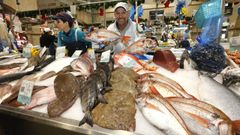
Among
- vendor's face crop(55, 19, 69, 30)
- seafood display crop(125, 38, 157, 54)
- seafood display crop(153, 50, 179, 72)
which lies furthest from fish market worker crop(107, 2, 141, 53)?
seafood display crop(153, 50, 179, 72)

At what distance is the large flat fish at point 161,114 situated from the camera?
0.91m

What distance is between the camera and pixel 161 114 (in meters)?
0.98

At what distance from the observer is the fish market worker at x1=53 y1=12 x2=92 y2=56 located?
10.7ft

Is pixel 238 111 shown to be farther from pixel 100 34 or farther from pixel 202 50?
pixel 100 34

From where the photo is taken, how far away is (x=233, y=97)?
1123 millimetres

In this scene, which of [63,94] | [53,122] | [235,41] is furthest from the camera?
[235,41]

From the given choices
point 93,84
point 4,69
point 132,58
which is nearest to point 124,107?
point 93,84

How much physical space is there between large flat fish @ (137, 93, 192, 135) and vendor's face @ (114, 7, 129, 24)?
87.3 inches

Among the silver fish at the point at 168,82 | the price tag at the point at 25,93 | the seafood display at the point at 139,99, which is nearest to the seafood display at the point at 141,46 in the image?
the seafood display at the point at 139,99

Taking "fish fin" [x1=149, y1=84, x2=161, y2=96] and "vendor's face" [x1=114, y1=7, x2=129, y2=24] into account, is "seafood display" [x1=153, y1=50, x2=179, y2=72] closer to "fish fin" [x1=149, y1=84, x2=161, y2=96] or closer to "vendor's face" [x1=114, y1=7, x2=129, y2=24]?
"fish fin" [x1=149, y1=84, x2=161, y2=96]

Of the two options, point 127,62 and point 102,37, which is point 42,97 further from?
point 102,37

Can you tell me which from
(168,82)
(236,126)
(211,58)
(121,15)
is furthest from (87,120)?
(121,15)

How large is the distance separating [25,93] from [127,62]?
0.99m

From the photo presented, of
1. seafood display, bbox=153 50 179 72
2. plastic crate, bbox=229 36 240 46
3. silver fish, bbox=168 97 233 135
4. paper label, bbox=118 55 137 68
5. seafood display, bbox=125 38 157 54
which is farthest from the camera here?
plastic crate, bbox=229 36 240 46
